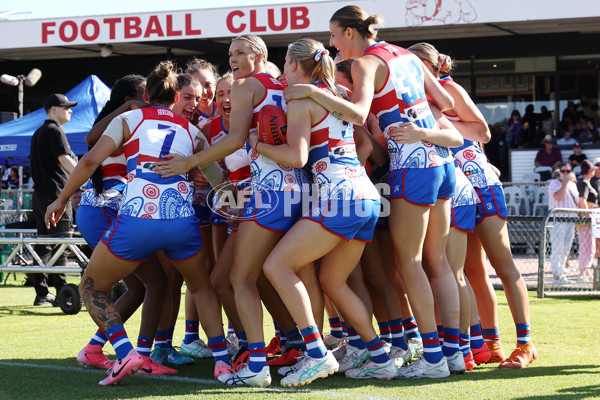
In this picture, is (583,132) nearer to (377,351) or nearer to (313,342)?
(377,351)

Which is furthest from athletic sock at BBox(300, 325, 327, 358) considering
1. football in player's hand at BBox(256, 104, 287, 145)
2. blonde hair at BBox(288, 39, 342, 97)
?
blonde hair at BBox(288, 39, 342, 97)

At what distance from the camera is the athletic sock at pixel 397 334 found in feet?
17.4

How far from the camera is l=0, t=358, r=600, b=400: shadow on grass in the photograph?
439 centimetres

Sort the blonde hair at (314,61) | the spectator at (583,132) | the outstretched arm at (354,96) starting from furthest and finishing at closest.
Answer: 1. the spectator at (583,132)
2. the blonde hair at (314,61)
3. the outstretched arm at (354,96)

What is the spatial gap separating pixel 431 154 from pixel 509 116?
1772 centimetres

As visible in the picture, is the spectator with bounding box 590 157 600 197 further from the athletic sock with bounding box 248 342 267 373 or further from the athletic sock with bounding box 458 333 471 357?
the athletic sock with bounding box 248 342 267 373

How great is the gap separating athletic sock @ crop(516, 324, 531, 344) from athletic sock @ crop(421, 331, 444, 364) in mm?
877

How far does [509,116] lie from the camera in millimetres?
21797

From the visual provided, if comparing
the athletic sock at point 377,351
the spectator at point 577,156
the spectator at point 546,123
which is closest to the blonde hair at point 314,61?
the athletic sock at point 377,351

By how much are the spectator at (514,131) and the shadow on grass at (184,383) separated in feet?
52.7

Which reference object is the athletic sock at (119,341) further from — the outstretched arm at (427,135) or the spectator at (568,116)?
the spectator at (568,116)

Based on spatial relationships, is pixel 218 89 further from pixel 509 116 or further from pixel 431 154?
pixel 509 116

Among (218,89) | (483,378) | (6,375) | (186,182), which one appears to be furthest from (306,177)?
(6,375)

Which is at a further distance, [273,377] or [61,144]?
[61,144]
